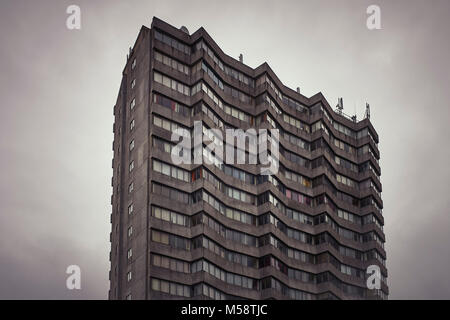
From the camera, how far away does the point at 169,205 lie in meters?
120

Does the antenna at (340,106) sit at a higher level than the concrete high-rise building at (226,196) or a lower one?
higher

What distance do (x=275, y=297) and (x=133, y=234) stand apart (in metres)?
25.5

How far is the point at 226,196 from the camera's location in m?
130

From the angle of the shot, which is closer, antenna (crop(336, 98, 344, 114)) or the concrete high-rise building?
the concrete high-rise building

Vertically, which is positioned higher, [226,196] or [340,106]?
[340,106]

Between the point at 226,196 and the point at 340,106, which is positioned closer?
the point at 226,196

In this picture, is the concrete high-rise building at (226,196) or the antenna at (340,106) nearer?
the concrete high-rise building at (226,196)

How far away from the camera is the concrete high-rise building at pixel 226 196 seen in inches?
4705

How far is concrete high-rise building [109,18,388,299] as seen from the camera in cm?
11950

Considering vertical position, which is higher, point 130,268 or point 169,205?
point 169,205
